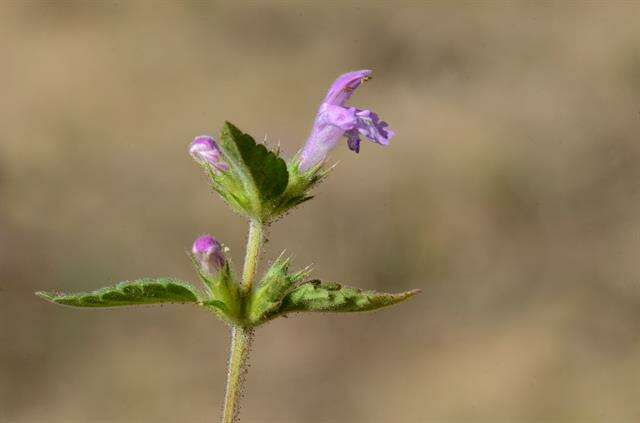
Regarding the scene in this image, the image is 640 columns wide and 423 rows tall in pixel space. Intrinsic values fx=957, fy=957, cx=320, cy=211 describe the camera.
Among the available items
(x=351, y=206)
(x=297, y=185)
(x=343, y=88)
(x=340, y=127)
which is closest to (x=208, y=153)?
(x=297, y=185)

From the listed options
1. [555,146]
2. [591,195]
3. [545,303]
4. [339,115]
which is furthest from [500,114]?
[339,115]

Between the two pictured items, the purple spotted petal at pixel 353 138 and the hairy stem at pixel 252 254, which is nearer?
the hairy stem at pixel 252 254

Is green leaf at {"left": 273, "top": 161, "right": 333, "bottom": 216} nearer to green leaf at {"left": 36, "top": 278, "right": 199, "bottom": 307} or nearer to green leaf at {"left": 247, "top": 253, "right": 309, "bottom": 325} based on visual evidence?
green leaf at {"left": 247, "top": 253, "right": 309, "bottom": 325}

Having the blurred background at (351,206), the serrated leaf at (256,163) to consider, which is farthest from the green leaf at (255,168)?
the blurred background at (351,206)

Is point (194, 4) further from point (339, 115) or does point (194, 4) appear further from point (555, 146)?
point (339, 115)

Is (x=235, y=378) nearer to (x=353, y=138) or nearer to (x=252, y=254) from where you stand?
(x=252, y=254)

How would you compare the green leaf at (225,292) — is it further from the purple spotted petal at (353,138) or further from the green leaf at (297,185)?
the purple spotted petal at (353,138)

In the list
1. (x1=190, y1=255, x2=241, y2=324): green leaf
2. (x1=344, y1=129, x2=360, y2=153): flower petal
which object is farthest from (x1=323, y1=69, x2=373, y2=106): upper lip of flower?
(x1=190, y1=255, x2=241, y2=324): green leaf
